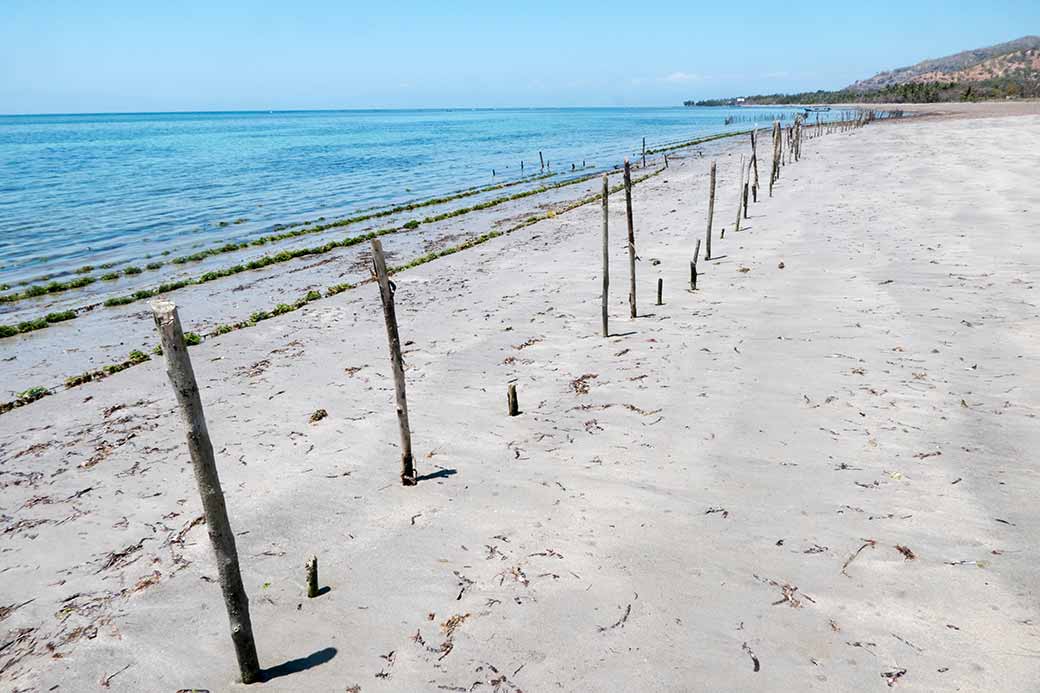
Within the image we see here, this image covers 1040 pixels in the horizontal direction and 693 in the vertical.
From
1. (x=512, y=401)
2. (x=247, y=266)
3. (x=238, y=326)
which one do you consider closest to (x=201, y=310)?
(x=238, y=326)

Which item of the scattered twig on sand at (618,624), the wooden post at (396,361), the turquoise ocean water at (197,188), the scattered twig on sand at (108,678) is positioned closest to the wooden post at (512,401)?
the wooden post at (396,361)

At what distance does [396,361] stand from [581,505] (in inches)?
92.1

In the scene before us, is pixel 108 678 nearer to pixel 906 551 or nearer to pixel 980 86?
pixel 906 551

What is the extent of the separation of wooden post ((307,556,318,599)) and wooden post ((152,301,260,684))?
0.70 m

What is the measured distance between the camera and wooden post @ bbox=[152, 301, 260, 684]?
11.9 ft

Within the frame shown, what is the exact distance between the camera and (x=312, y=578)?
5191 mm

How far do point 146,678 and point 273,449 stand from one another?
345 centimetres

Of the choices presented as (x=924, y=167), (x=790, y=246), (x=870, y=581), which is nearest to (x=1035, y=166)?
(x=924, y=167)

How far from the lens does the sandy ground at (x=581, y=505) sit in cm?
457

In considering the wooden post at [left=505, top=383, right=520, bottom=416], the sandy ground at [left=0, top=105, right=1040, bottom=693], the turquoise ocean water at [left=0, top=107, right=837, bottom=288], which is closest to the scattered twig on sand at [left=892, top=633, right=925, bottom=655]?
the sandy ground at [left=0, top=105, right=1040, bottom=693]

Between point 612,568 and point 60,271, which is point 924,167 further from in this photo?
point 60,271

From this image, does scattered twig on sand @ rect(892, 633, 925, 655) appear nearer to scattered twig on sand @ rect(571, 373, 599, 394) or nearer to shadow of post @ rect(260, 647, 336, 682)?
shadow of post @ rect(260, 647, 336, 682)

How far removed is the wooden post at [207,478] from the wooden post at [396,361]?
2151 mm

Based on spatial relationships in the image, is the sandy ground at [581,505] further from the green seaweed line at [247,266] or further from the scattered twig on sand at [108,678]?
the green seaweed line at [247,266]
